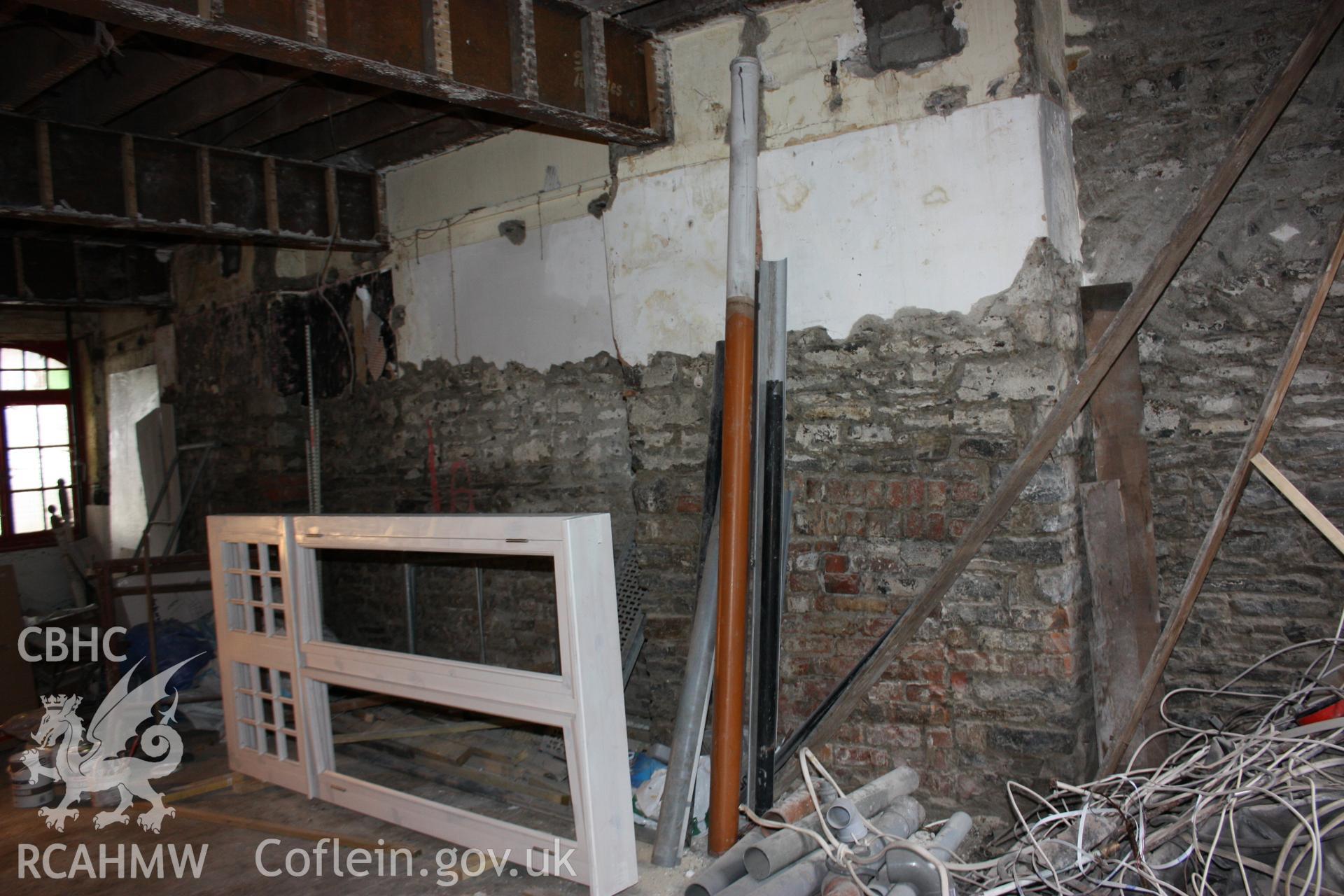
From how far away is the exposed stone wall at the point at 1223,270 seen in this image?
9.39 ft

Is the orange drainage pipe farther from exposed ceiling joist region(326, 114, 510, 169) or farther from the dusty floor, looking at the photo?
exposed ceiling joist region(326, 114, 510, 169)

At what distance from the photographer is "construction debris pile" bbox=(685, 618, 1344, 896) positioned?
2.30m

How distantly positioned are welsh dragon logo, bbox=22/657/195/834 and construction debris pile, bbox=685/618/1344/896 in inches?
92.6

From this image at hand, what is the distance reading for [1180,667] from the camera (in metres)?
3.12

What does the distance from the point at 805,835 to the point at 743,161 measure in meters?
2.24

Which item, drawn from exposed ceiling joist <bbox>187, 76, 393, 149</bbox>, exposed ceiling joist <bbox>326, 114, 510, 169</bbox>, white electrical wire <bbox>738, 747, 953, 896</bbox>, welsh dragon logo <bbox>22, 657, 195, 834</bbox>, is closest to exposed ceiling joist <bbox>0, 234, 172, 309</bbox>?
exposed ceiling joist <bbox>187, 76, 393, 149</bbox>

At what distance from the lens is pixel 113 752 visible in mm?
3967

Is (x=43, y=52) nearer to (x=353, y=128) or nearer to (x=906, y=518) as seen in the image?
(x=353, y=128)

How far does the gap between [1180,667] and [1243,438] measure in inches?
31.8

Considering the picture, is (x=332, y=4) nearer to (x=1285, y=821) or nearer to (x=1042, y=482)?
(x=1042, y=482)

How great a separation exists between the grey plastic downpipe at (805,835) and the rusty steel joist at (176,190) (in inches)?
145

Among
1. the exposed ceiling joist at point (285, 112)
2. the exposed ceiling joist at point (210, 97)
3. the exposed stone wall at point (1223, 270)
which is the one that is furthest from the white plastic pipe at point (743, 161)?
the exposed ceiling joist at point (210, 97)

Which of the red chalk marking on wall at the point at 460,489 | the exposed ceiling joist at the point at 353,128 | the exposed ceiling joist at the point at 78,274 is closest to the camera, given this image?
the exposed ceiling joist at the point at 353,128

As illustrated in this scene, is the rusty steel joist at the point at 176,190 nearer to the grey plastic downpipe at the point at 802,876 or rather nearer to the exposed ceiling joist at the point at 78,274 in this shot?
the exposed ceiling joist at the point at 78,274
